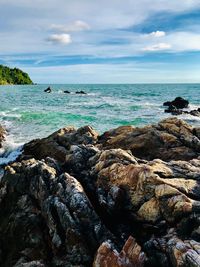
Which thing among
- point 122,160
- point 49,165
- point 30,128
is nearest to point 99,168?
point 122,160

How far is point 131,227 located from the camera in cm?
942

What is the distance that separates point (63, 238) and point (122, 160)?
3.29 meters

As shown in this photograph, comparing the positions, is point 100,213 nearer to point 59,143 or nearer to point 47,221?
point 47,221

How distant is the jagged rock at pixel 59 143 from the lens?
21672 millimetres

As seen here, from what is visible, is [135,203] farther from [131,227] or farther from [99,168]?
[99,168]

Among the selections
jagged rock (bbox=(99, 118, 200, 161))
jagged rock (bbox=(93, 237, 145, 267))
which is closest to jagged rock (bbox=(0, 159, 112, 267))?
jagged rock (bbox=(93, 237, 145, 267))

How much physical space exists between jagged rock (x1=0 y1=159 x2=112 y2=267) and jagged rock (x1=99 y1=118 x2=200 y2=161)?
7140 millimetres

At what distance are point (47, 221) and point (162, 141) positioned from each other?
9.81 meters

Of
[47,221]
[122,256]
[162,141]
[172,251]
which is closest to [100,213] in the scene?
[47,221]

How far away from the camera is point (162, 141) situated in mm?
18375

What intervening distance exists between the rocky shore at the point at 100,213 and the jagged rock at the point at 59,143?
8431 millimetres

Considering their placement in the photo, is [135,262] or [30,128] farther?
[30,128]

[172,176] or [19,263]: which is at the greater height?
[172,176]

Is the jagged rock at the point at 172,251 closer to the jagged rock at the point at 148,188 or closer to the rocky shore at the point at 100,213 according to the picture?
the rocky shore at the point at 100,213
